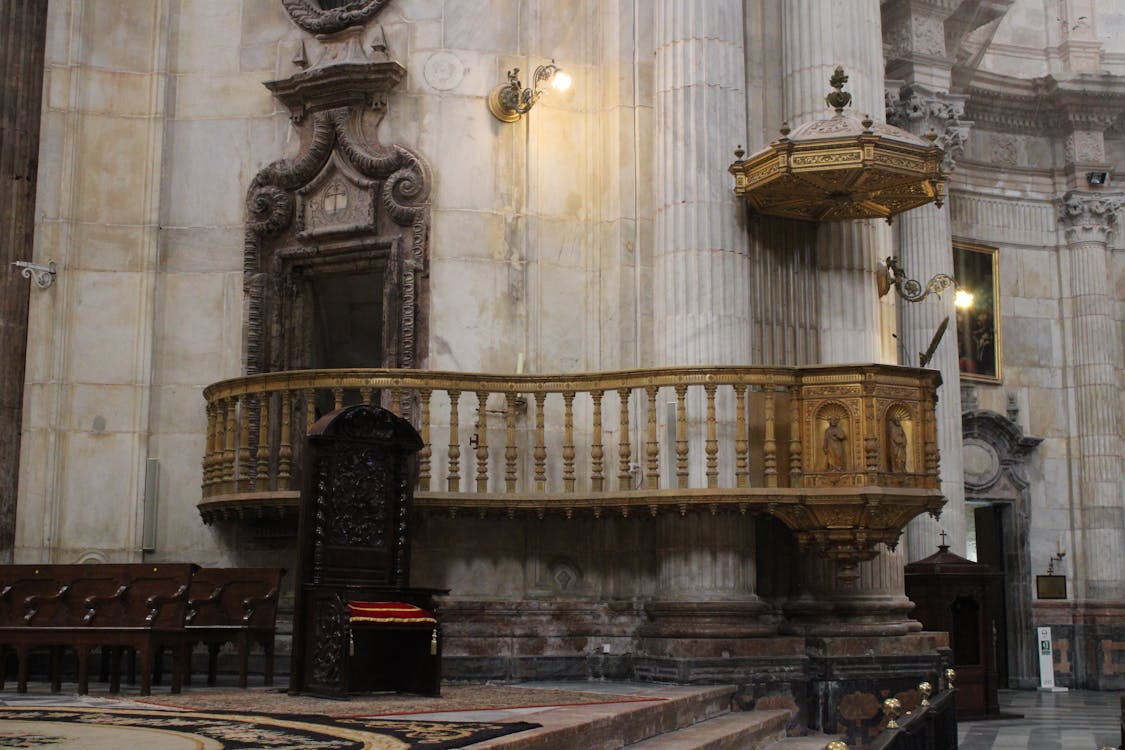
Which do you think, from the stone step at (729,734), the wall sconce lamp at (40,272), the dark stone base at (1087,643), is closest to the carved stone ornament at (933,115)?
the dark stone base at (1087,643)

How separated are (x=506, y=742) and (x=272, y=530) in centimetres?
608

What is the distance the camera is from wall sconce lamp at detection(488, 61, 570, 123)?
12758 millimetres

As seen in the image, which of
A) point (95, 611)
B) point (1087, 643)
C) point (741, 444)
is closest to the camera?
point (95, 611)

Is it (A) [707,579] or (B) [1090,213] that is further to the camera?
(B) [1090,213]

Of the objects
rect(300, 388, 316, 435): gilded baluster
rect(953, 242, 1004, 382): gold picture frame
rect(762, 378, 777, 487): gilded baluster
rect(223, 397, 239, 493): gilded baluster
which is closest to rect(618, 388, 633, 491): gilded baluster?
rect(762, 378, 777, 487): gilded baluster

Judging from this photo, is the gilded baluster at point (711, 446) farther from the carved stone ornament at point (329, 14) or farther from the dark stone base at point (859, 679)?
the carved stone ornament at point (329, 14)

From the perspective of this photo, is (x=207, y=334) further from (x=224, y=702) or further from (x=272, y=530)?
(x=224, y=702)

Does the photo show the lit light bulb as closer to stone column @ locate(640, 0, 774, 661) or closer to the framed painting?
stone column @ locate(640, 0, 774, 661)

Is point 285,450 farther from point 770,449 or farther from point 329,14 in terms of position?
point 329,14

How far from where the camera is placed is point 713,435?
1133 cm

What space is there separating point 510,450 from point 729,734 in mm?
3133

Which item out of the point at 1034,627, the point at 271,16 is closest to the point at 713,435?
the point at 271,16

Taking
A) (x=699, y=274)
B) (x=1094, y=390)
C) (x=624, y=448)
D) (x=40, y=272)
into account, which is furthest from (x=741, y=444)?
(x=1094, y=390)

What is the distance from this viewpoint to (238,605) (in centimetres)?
1102
